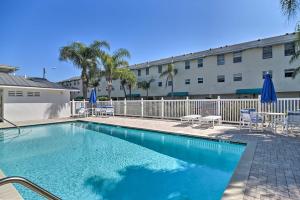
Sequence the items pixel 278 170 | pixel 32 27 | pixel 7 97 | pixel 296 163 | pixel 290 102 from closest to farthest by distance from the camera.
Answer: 1. pixel 278 170
2. pixel 296 163
3. pixel 290 102
4. pixel 7 97
5. pixel 32 27

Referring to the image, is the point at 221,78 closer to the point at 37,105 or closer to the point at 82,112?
the point at 82,112

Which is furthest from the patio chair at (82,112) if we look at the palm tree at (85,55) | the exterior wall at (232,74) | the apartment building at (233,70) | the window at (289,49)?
the window at (289,49)

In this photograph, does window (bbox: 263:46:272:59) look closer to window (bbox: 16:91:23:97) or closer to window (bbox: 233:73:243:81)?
window (bbox: 233:73:243:81)

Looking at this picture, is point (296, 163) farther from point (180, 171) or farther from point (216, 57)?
point (216, 57)

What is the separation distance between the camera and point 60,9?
14508 millimetres

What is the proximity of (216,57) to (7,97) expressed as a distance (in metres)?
22.7

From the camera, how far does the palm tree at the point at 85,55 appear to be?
2077cm

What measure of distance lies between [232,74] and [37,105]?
21.4 m

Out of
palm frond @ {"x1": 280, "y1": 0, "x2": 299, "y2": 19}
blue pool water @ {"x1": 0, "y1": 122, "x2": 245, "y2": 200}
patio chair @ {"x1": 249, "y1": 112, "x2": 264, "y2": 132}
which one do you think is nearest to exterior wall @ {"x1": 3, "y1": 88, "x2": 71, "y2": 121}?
blue pool water @ {"x1": 0, "y1": 122, "x2": 245, "y2": 200}

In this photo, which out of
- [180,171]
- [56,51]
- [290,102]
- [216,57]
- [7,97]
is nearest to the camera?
[180,171]

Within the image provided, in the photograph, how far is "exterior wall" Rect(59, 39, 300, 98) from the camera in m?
21.6

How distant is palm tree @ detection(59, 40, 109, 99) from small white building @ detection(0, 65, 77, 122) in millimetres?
3787

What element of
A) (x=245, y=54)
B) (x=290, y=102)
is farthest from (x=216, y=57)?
(x=290, y=102)

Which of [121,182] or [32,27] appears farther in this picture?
[32,27]
